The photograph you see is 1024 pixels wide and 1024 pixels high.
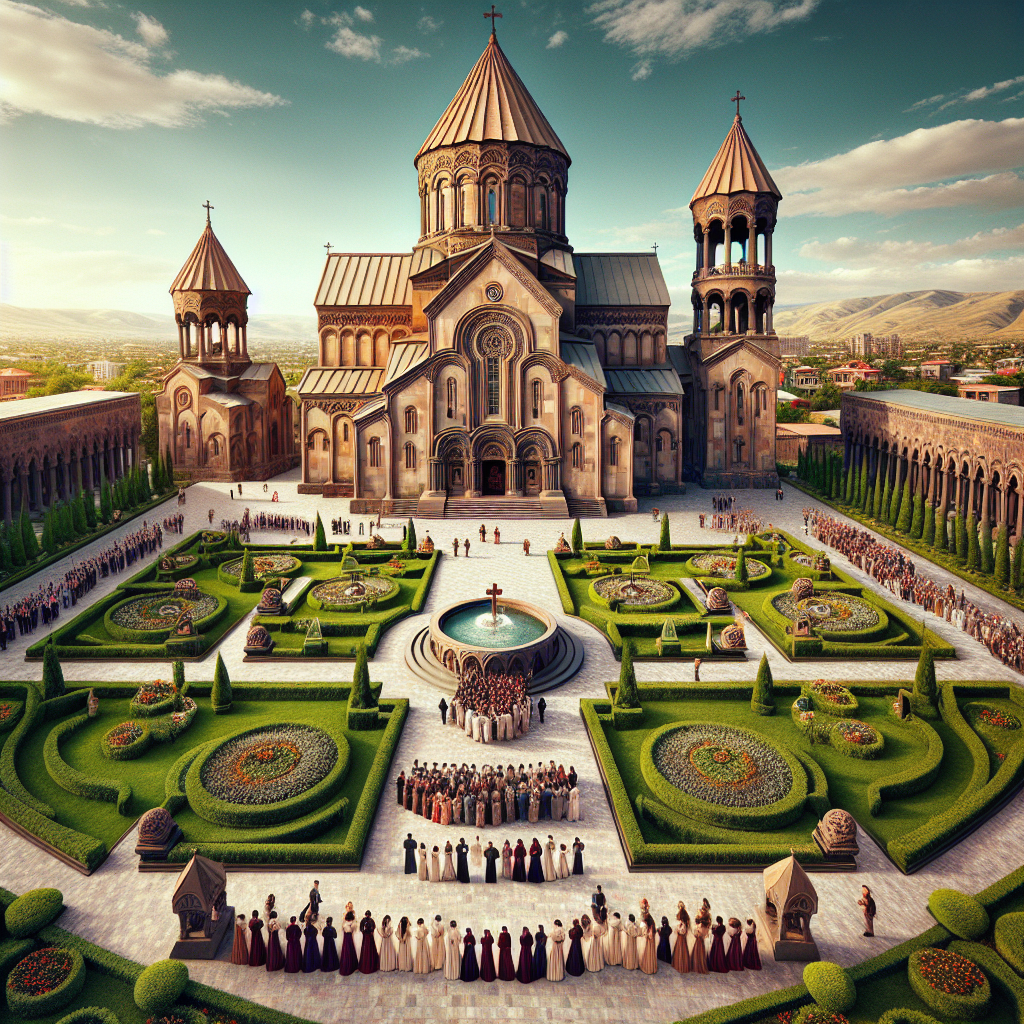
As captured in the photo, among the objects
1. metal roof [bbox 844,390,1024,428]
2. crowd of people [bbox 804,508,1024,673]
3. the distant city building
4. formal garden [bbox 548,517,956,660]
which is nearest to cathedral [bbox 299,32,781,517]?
metal roof [bbox 844,390,1024,428]

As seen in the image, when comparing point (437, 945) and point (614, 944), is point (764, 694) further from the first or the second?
point (437, 945)

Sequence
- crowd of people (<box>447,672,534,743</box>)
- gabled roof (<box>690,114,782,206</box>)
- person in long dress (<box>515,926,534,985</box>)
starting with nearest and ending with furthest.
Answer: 1. person in long dress (<box>515,926,534,985</box>)
2. crowd of people (<box>447,672,534,743</box>)
3. gabled roof (<box>690,114,782,206</box>)

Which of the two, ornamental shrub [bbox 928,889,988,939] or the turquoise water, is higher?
the turquoise water

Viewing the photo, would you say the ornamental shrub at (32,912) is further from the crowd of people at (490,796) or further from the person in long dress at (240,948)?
the crowd of people at (490,796)

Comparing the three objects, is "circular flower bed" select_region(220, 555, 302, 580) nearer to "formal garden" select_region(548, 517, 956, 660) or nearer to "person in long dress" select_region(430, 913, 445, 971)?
"formal garden" select_region(548, 517, 956, 660)

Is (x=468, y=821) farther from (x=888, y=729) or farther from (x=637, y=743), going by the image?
(x=888, y=729)

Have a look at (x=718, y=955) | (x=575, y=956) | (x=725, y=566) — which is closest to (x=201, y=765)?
(x=575, y=956)
